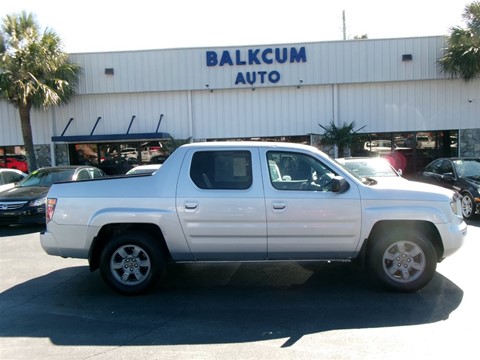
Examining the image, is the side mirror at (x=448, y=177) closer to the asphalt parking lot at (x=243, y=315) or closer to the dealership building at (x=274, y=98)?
the asphalt parking lot at (x=243, y=315)

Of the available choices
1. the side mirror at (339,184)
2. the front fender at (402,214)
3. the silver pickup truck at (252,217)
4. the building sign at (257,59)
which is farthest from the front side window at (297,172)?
the building sign at (257,59)

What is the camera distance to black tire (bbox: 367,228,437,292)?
208 inches

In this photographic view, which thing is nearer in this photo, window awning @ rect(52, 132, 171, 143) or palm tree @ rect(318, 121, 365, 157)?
window awning @ rect(52, 132, 171, 143)

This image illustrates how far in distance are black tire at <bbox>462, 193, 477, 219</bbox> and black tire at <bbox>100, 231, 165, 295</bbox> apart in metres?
7.68

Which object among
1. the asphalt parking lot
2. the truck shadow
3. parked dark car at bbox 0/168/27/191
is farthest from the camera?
parked dark car at bbox 0/168/27/191

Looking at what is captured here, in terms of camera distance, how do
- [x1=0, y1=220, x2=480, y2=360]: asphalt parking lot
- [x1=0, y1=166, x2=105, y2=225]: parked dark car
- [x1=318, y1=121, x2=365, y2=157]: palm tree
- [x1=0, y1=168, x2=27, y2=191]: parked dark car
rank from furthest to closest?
[x1=318, y1=121, x2=365, y2=157]: palm tree < [x1=0, y1=168, x2=27, y2=191]: parked dark car < [x1=0, y1=166, x2=105, y2=225]: parked dark car < [x1=0, y1=220, x2=480, y2=360]: asphalt parking lot

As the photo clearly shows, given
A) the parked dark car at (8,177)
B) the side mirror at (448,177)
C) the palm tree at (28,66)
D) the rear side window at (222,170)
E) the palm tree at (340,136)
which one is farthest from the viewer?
the palm tree at (340,136)

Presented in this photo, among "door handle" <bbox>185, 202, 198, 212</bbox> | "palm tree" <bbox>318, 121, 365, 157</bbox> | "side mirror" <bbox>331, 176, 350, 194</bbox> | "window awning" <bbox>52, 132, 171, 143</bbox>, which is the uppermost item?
"window awning" <bbox>52, 132, 171, 143</bbox>

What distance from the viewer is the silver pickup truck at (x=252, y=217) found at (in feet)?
17.3

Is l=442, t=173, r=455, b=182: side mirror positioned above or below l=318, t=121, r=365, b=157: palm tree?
below

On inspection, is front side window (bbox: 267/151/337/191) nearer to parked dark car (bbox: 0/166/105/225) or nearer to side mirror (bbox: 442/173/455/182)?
side mirror (bbox: 442/173/455/182)

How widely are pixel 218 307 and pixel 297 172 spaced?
1.90 metres

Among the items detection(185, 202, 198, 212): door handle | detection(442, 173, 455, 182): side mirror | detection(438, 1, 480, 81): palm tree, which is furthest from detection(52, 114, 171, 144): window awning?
detection(185, 202, 198, 212): door handle

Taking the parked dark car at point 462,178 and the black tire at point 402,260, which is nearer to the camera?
the black tire at point 402,260
